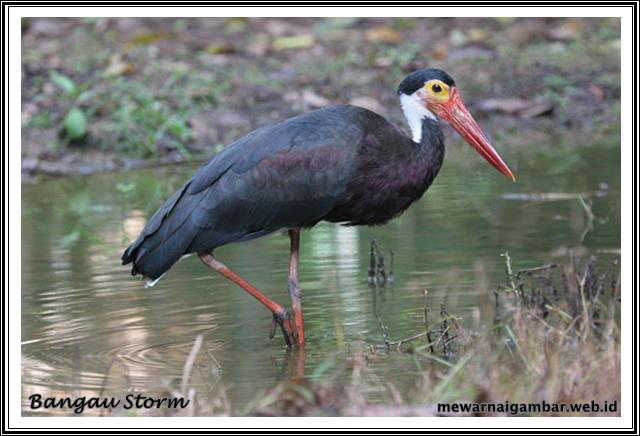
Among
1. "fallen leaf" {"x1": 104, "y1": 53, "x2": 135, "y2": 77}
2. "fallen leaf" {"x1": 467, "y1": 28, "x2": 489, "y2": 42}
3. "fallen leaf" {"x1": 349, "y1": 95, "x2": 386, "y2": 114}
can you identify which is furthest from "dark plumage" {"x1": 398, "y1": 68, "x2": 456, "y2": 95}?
"fallen leaf" {"x1": 467, "y1": 28, "x2": 489, "y2": 42}

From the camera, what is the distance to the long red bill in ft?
24.7

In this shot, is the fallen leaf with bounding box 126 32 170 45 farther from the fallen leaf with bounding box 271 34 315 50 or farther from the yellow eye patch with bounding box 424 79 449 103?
the yellow eye patch with bounding box 424 79 449 103

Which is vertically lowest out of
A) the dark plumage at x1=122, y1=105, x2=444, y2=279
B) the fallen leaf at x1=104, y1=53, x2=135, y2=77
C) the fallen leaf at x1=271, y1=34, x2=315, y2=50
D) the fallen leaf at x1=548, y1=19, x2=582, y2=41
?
the dark plumage at x1=122, y1=105, x2=444, y2=279

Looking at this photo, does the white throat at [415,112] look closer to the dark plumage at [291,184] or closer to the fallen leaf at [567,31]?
the dark plumage at [291,184]

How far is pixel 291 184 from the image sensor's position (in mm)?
7184

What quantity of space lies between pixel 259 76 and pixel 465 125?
7041 mm

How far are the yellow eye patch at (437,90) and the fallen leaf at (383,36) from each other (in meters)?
7.82

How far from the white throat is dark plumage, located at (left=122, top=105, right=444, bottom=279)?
191 mm

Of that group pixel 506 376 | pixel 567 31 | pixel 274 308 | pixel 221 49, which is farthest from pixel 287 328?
pixel 567 31

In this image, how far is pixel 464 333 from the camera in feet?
20.0

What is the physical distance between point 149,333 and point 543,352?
2579 mm

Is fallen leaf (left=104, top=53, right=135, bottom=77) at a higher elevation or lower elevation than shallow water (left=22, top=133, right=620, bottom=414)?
higher

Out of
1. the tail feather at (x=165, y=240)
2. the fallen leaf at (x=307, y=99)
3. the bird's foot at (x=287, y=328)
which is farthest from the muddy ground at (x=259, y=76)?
the bird's foot at (x=287, y=328)

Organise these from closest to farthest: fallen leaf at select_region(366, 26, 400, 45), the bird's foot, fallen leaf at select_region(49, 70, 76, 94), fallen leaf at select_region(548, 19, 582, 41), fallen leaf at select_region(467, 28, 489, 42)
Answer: the bird's foot → fallen leaf at select_region(49, 70, 76, 94) → fallen leaf at select_region(366, 26, 400, 45) → fallen leaf at select_region(467, 28, 489, 42) → fallen leaf at select_region(548, 19, 582, 41)
